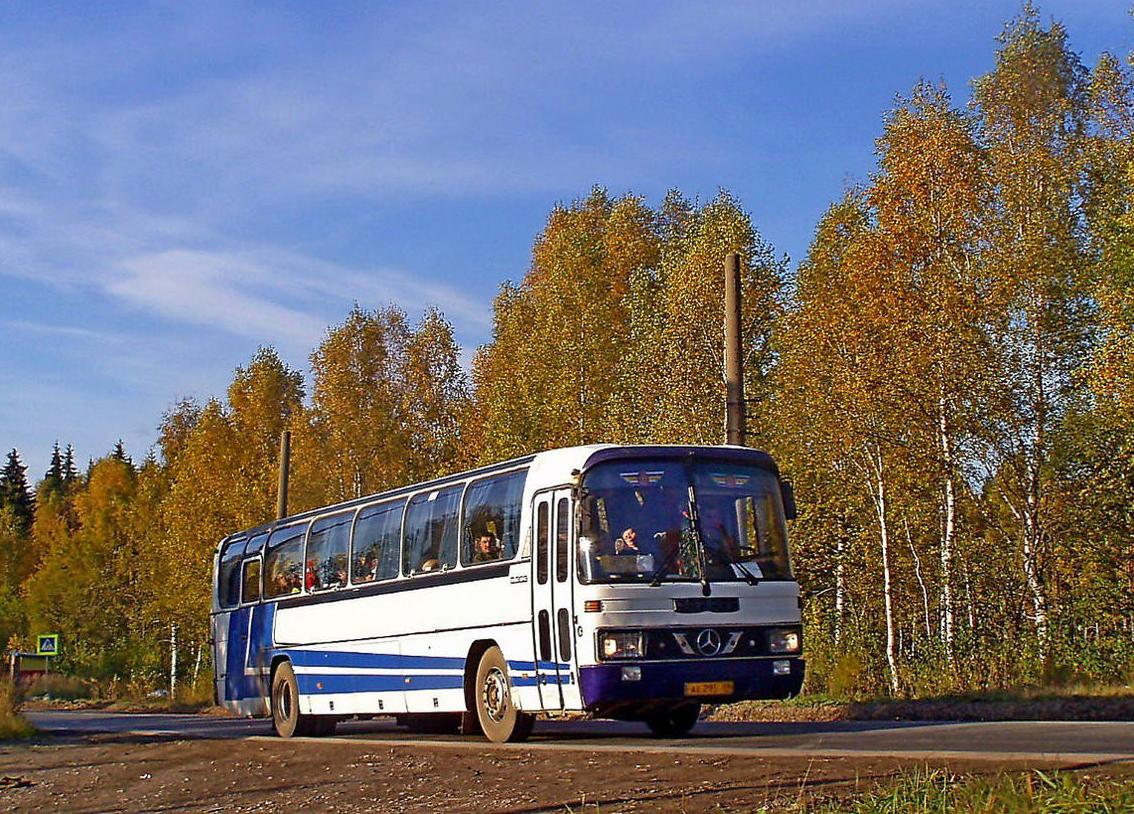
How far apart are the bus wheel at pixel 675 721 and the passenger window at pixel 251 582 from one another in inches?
370

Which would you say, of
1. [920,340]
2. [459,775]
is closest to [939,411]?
[920,340]

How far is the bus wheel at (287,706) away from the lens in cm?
2217

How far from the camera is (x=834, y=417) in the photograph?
31828mm

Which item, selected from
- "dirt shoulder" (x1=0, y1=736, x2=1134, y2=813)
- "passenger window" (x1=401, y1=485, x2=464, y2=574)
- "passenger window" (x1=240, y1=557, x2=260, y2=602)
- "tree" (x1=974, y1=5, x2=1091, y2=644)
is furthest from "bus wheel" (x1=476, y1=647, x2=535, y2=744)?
"tree" (x1=974, y1=5, x2=1091, y2=644)

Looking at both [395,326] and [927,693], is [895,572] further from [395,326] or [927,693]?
[395,326]

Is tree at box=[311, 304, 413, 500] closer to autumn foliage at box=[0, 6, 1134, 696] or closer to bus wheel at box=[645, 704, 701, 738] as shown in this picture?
autumn foliage at box=[0, 6, 1134, 696]

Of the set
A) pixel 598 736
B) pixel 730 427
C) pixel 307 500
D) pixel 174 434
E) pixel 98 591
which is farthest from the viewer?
pixel 174 434

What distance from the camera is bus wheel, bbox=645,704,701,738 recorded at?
1683 centimetres

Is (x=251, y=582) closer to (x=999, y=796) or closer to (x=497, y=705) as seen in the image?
(x=497, y=705)

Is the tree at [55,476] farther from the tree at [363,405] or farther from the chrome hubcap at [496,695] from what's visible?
the chrome hubcap at [496,695]

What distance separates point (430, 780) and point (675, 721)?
17.3 ft

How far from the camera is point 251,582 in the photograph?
971 inches

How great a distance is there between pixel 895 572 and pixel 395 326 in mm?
29722

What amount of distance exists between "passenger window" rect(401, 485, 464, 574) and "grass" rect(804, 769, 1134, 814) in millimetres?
9594
